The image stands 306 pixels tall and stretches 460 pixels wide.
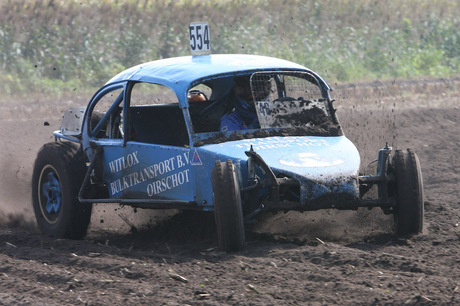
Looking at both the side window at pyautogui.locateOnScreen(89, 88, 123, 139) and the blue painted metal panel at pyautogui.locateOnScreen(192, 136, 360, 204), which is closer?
the blue painted metal panel at pyautogui.locateOnScreen(192, 136, 360, 204)

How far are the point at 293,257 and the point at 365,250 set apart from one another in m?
0.75

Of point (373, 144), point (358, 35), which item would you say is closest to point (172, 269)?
point (373, 144)

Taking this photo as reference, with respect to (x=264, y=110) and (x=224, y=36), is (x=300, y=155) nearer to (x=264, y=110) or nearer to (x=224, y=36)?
(x=264, y=110)

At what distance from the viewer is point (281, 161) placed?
7.04 meters

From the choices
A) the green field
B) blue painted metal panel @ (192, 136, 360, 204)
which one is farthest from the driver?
the green field

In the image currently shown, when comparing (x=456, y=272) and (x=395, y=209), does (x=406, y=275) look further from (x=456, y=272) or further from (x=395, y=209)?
(x=395, y=209)

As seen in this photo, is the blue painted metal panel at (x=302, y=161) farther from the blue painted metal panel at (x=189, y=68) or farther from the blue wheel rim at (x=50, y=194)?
the blue wheel rim at (x=50, y=194)

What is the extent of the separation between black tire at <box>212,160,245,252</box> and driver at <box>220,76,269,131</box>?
152 cm

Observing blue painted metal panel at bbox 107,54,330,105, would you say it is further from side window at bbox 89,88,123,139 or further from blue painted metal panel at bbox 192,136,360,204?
blue painted metal panel at bbox 192,136,360,204

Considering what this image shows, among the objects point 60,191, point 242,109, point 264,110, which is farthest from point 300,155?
point 60,191

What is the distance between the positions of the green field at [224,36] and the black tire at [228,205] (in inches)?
553

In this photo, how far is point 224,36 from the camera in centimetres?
2398

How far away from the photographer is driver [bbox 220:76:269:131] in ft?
26.5

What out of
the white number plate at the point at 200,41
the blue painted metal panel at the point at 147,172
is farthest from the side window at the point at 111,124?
the white number plate at the point at 200,41
